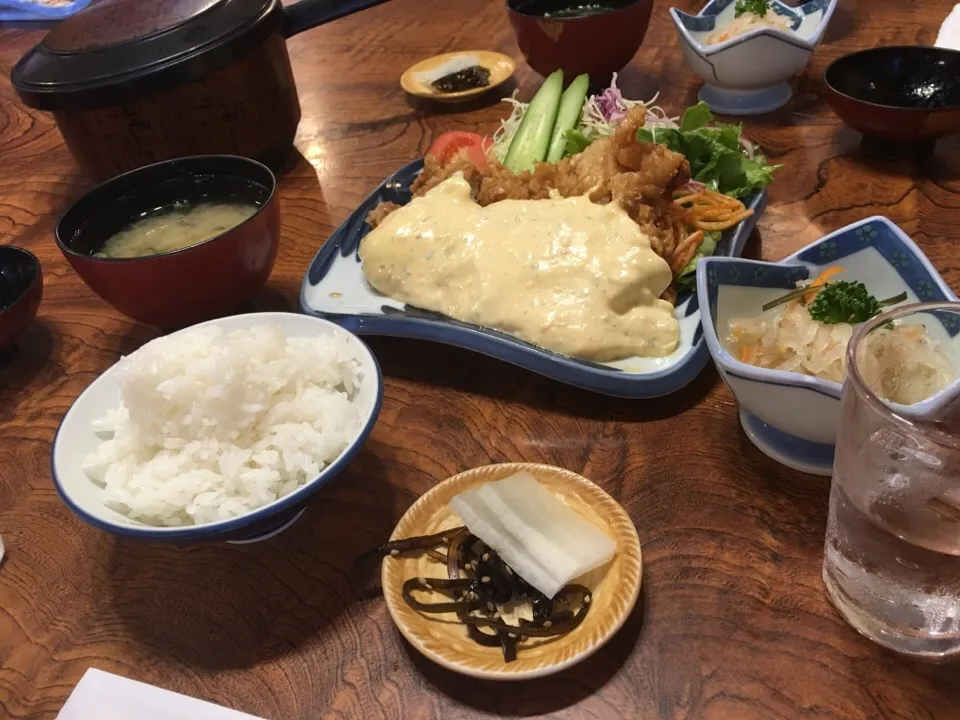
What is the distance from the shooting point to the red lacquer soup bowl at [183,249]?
1.43m

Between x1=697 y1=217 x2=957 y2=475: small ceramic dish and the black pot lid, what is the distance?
1.35 m

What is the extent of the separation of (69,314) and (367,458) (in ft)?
3.29

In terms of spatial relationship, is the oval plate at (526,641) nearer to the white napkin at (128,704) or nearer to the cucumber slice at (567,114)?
the white napkin at (128,704)

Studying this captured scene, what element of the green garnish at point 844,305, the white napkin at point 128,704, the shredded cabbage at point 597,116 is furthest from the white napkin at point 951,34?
the white napkin at point 128,704

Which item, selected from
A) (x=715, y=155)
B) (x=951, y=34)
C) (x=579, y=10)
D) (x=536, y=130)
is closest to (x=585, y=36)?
(x=579, y=10)

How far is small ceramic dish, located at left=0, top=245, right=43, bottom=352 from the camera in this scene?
5.24ft

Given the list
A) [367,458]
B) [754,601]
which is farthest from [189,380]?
[754,601]

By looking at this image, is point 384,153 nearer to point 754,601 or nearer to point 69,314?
point 69,314

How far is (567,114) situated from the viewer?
2180 millimetres

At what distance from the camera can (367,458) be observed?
4.29ft

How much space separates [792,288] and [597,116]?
107 cm

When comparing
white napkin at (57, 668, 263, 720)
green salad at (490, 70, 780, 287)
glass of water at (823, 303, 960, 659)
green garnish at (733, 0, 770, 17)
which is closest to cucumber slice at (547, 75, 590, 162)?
green salad at (490, 70, 780, 287)

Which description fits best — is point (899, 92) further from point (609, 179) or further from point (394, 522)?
point (394, 522)

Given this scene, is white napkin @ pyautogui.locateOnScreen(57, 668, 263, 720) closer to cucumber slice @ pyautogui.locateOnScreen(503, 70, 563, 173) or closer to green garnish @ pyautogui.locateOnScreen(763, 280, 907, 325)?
green garnish @ pyautogui.locateOnScreen(763, 280, 907, 325)
